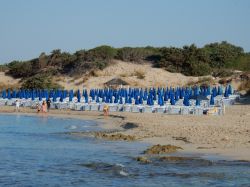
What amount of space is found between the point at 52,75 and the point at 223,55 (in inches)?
667

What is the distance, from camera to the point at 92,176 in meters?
13.3

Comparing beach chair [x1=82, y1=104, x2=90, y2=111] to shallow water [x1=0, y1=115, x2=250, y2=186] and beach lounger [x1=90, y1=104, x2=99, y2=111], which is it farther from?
shallow water [x1=0, y1=115, x2=250, y2=186]

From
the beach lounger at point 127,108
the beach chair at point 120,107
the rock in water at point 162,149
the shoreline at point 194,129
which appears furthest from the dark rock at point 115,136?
the beach chair at point 120,107

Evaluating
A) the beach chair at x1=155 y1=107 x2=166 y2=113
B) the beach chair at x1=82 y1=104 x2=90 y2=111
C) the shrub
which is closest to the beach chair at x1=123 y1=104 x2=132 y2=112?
the beach chair at x1=155 y1=107 x2=166 y2=113

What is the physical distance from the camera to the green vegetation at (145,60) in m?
55.1

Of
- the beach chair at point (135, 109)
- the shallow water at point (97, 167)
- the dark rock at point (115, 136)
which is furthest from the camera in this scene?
the beach chair at point (135, 109)

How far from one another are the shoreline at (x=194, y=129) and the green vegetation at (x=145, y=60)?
21.9 m

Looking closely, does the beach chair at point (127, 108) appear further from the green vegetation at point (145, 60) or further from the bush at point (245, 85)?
the green vegetation at point (145, 60)

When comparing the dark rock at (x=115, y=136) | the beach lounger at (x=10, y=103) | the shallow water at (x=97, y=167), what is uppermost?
the beach lounger at (x=10, y=103)

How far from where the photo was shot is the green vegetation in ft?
181

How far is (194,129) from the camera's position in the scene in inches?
874

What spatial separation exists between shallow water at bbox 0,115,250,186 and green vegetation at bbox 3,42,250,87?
3345cm

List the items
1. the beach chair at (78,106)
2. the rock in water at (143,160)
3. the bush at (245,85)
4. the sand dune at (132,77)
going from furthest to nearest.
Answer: the sand dune at (132,77) < the bush at (245,85) < the beach chair at (78,106) < the rock in water at (143,160)

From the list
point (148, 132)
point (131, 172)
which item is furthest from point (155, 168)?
point (148, 132)
